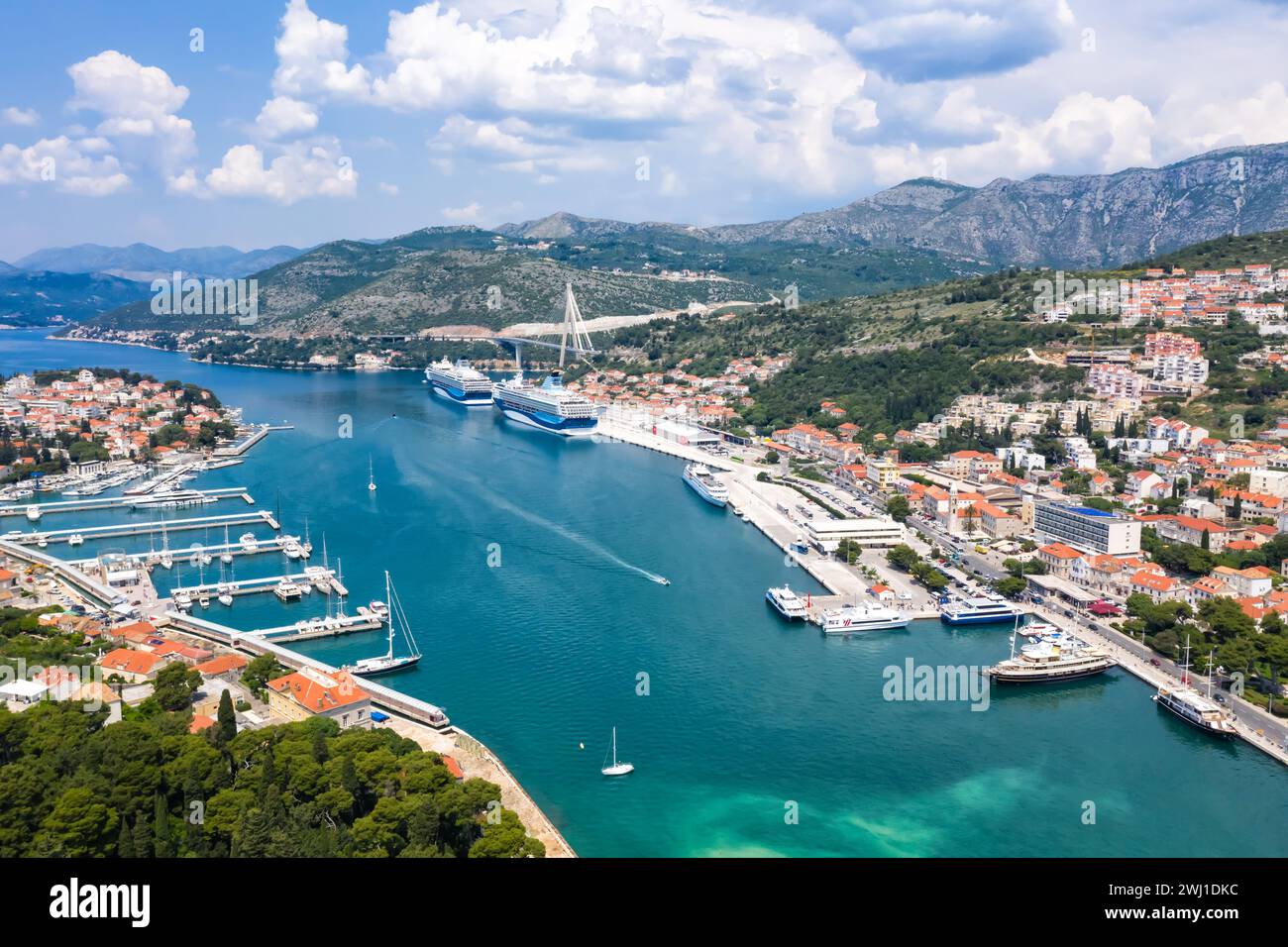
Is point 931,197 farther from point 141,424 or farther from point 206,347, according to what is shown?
point 141,424

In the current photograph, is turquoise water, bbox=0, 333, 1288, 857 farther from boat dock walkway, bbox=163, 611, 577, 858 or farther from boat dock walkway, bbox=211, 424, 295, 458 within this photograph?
boat dock walkway, bbox=211, 424, 295, 458

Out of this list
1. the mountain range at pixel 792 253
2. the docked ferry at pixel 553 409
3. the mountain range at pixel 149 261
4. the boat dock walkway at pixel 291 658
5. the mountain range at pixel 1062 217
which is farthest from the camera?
the mountain range at pixel 149 261

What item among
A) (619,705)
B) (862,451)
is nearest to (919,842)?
(619,705)

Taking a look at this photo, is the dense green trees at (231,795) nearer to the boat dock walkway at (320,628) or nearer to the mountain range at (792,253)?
the boat dock walkway at (320,628)

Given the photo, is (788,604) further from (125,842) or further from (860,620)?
(125,842)

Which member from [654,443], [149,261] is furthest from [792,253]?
[149,261]

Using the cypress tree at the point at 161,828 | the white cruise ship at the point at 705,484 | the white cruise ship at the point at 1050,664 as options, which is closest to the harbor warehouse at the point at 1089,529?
the white cruise ship at the point at 1050,664

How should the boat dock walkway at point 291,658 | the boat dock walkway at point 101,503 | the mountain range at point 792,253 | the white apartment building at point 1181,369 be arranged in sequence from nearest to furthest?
the boat dock walkway at point 291,658
the boat dock walkway at point 101,503
the white apartment building at point 1181,369
the mountain range at point 792,253
